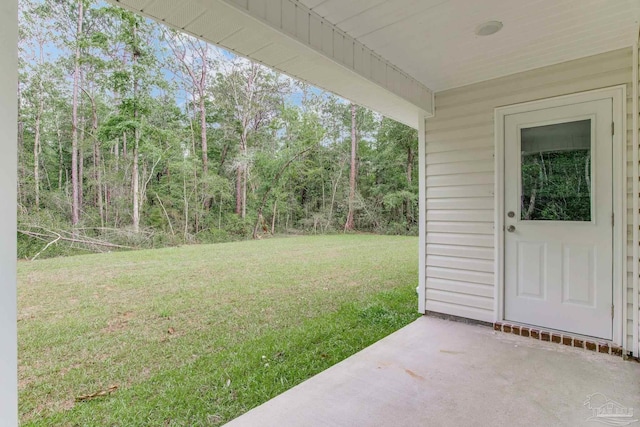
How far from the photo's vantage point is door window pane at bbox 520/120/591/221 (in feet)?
8.45

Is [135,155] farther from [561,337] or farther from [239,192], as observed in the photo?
[561,337]

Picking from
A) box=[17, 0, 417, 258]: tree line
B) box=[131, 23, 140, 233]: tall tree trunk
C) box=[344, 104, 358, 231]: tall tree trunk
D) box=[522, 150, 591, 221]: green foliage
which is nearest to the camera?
box=[522, 150, 591, 221]: green foliage

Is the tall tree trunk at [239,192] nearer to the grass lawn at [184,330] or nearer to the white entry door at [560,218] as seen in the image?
the grass lawn at [184,330]

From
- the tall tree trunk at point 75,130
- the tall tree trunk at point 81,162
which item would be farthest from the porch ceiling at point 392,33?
the tall tree trunk at point 81,162

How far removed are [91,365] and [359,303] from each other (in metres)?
2.64

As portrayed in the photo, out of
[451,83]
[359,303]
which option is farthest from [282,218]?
[451,83]

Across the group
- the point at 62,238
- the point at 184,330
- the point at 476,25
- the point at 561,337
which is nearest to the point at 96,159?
the point at 62,238

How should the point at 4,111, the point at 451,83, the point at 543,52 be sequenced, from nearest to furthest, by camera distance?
the point at 4,111, the point at 543,52, the point at 451,83

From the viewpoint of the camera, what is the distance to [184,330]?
3.04 m

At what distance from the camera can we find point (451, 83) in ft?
10.1

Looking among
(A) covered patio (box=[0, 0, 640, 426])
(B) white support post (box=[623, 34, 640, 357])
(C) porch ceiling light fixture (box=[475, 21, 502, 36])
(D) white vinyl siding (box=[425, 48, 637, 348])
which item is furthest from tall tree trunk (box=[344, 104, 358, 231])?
(C) porch ceiling light fixture (box=[475, 21, 502, 36])

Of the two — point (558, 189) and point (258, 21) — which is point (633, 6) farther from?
point (258, 21)

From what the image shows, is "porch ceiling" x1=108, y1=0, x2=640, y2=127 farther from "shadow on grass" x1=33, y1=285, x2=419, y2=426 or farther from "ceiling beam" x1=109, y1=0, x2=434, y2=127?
"shadow on grass" x1=33, y1=285, x2=419, y2=426

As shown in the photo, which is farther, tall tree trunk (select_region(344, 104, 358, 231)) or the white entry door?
tall tree trunk (select_region(344, 104, 358, 231))
